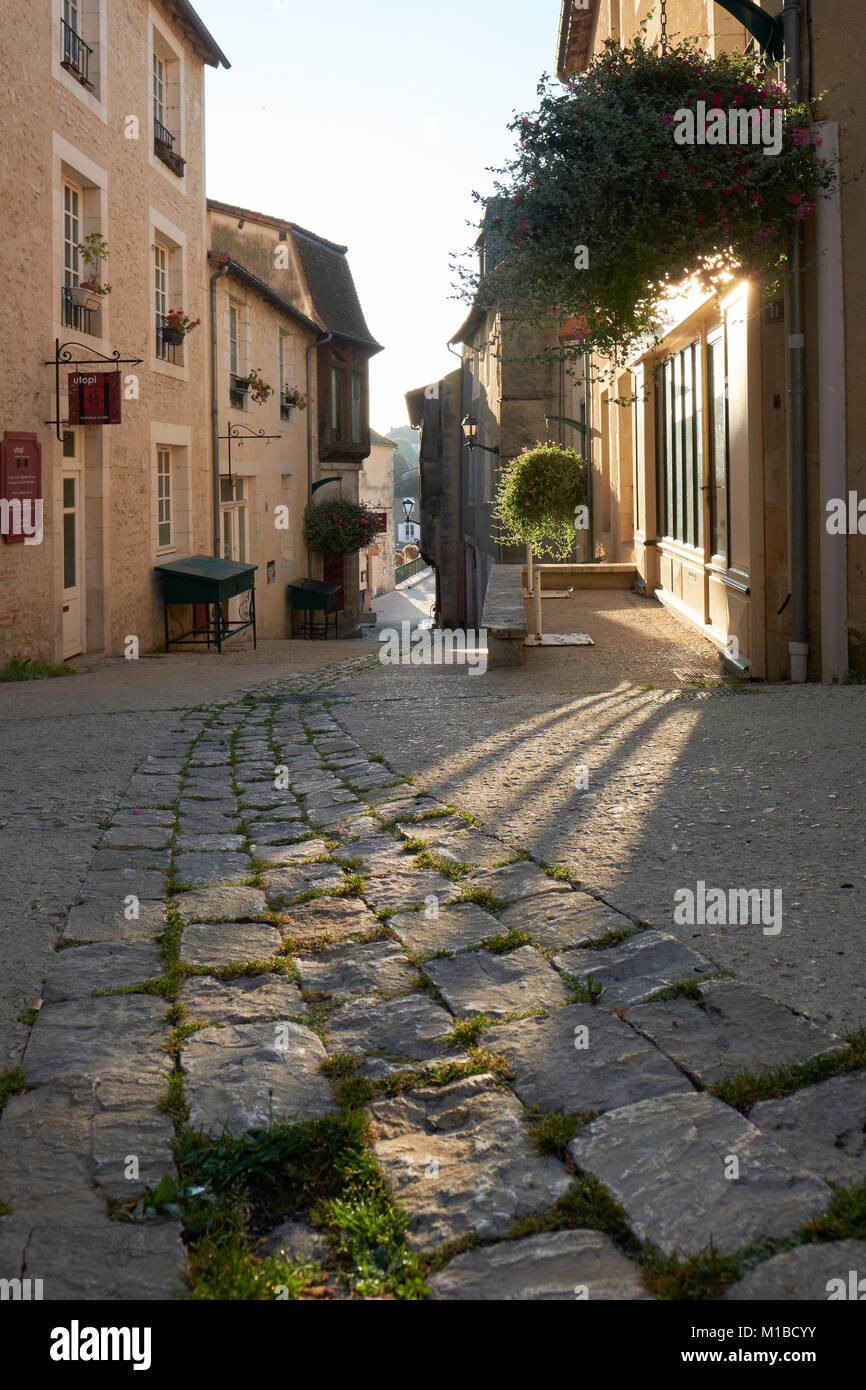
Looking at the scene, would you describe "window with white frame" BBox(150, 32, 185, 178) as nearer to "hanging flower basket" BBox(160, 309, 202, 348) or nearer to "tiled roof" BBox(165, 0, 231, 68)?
"tiled roof" BBox(165, 0, 231, 68)

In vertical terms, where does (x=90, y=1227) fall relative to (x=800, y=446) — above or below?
below

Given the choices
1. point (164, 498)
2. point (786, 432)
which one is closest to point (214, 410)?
point (164, 498)

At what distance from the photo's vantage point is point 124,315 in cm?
1433

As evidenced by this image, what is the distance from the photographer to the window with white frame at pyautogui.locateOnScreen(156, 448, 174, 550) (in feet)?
54.5

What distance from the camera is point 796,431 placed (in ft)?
27.3

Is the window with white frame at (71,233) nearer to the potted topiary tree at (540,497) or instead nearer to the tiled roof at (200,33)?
the tiled roof at (200,33)

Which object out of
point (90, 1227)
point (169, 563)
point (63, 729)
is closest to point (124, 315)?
point (169, 563)

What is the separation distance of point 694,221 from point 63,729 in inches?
195

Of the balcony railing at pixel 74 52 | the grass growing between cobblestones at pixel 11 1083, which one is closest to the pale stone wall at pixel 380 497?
the balcony railing at pixel 74 52

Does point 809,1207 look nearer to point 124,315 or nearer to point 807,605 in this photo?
point 807,605

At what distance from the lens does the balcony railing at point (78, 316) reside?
499 inches

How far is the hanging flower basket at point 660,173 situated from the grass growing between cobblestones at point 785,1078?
6.08 meters

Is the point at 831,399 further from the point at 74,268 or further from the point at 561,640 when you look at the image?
the point at 74,268

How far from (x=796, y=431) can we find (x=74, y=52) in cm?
909
